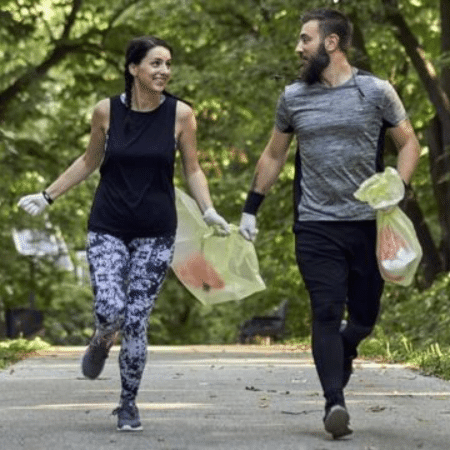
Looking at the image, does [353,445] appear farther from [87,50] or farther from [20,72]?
[87,50]

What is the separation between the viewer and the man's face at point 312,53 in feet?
29.2

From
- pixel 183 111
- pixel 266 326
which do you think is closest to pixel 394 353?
pixel 183 111

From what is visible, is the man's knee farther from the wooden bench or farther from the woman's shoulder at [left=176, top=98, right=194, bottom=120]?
the wooden bench

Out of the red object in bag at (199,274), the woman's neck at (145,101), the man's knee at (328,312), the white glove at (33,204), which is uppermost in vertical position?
the woman's neck at (145,101)

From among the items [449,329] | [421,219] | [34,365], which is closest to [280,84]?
[421,219]

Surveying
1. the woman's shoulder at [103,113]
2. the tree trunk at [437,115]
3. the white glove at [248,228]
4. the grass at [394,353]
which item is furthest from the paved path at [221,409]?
the tree trunk at [437,115]

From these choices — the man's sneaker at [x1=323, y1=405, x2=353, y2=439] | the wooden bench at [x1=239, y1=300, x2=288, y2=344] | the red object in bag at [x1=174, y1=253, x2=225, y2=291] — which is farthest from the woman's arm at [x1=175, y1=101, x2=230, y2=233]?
the wooden bench at [x1=239, y1=300, x2=288, y2=344]

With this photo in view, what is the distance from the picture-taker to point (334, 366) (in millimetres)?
8789

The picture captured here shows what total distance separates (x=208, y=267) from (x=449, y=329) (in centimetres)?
941

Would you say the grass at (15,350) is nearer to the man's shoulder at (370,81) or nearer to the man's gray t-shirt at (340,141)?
the man's gray t-shirt at (340,141)

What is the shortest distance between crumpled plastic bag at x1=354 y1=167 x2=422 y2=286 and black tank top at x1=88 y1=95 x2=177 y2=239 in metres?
1.01

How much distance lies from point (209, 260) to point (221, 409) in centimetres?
122

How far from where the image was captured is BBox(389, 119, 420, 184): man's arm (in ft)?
29.6

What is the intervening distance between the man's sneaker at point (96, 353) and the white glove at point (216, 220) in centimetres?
76
